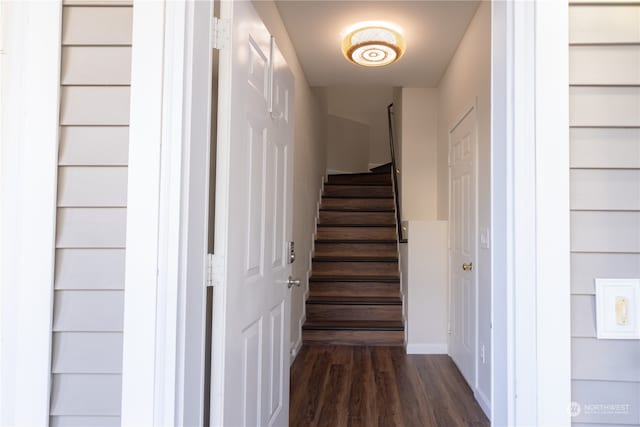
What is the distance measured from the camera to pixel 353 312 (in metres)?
3.95

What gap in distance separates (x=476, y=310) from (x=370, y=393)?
3.02 feet

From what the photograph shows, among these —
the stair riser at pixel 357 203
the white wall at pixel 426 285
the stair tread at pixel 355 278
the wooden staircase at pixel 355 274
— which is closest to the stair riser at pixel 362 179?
the wooden staircase at pixel 355 274

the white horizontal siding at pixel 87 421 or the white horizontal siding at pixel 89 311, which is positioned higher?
the white horizontal siding at pixel 89 311

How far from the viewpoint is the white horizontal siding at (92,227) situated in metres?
0.98

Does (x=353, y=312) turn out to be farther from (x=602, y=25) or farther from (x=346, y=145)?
(x=346, y=145)

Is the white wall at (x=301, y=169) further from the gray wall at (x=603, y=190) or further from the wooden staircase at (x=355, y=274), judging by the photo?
the gray wall at (x=603, y=190)

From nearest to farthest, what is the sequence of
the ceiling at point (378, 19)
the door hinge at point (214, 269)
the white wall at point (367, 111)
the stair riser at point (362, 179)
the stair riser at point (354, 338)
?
the door hinge at point (214, 269), the ceiling at point (378, 19), the stair riser at point (354, 338), the stair riser at point (362, 179), the white wall at point (367, 111)

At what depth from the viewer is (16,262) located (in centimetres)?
95

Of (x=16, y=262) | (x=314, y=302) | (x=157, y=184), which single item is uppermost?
(x=157, y=184)

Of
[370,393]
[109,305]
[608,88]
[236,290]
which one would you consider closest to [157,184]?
[109,305]

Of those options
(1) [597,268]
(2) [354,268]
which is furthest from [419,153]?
(1) [597,268]

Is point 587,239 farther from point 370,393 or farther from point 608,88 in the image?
point 370,393

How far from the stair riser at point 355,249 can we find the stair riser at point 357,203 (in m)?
0.82

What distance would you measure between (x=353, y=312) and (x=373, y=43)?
2515 millimetres
